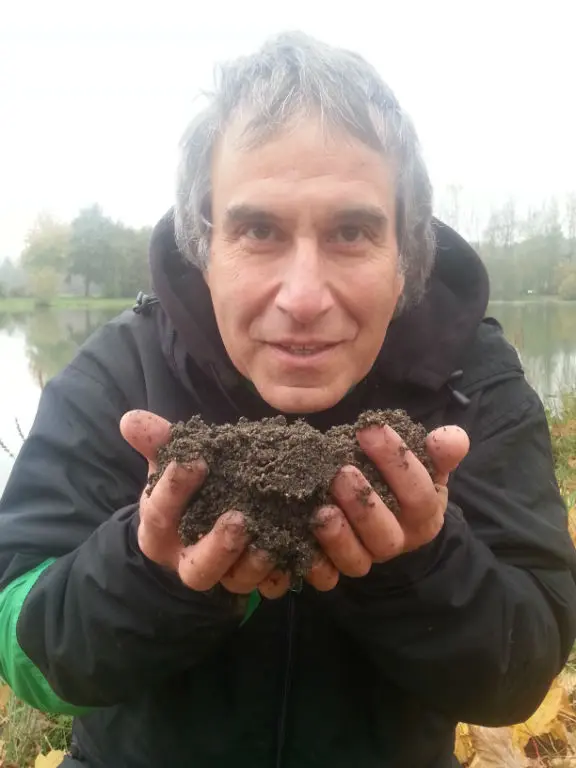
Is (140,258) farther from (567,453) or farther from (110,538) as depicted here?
(567,453)

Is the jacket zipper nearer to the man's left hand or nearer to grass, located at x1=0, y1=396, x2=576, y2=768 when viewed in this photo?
the man's left hand

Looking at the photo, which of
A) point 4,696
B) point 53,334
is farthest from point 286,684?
point 53,334

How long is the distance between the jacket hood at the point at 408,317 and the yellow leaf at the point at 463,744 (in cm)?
117

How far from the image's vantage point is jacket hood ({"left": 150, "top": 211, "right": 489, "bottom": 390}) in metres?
1.60

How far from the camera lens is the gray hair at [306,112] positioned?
1423 millimetres

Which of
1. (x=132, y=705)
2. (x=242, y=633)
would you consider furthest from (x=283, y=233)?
(x=132, y=705)

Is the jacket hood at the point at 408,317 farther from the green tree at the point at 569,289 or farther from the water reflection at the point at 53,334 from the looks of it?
the green tree at the point at 569,289

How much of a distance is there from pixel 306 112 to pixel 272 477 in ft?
2.64

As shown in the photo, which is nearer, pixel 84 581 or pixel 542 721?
pixel 84 581

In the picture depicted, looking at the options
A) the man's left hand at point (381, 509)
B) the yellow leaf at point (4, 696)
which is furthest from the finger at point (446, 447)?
the yellow leaf at point (4, 696)

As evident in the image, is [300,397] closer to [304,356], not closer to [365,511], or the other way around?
[304,356]

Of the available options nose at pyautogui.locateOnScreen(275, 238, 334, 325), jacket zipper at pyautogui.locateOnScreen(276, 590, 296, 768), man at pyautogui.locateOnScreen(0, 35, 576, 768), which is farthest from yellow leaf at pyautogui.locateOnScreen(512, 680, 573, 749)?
nose at pyautogui.locateOnScreen(275, 238, 334, 325)

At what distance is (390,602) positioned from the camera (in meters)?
1.28

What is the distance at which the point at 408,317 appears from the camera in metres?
1.71
